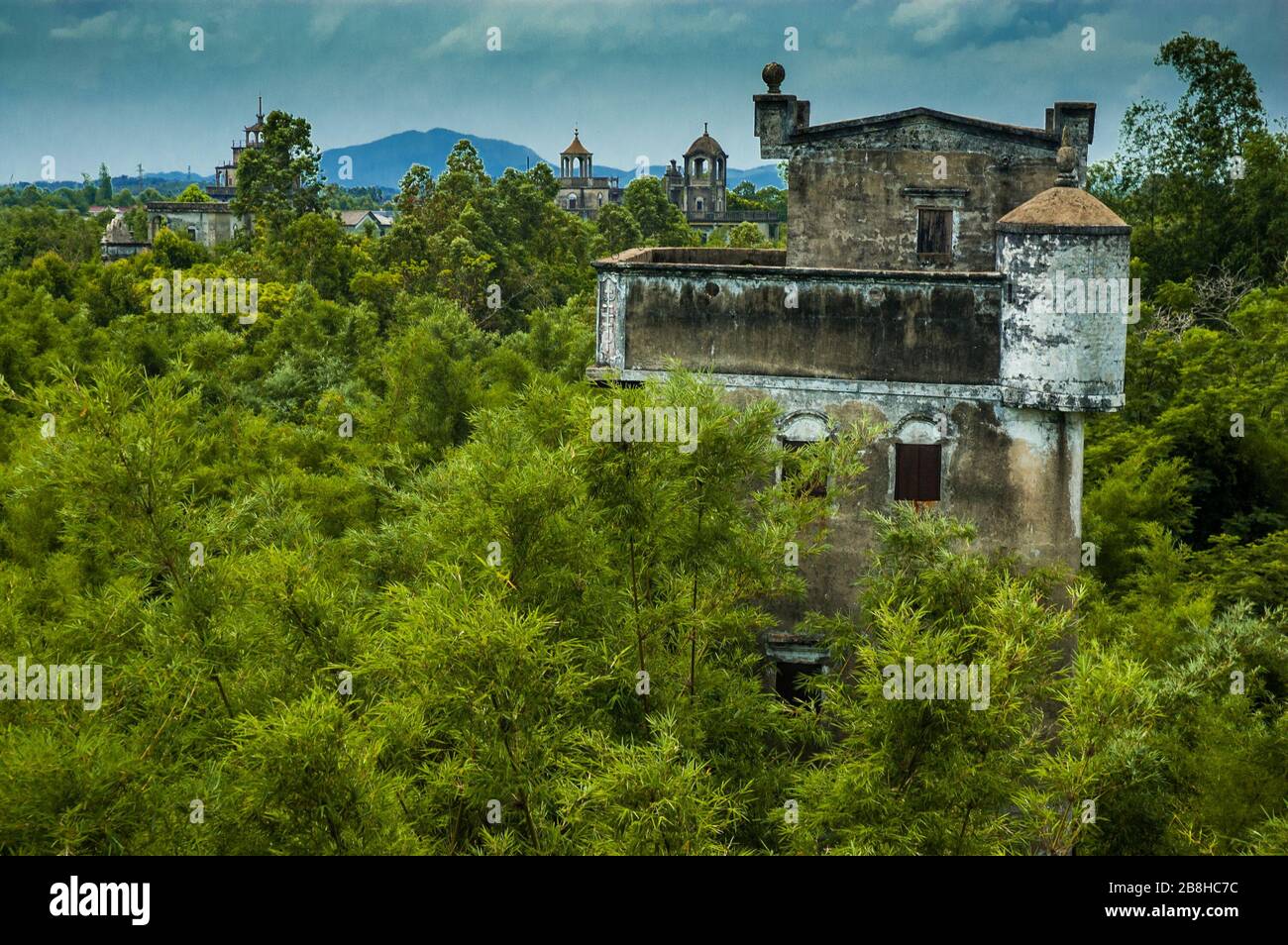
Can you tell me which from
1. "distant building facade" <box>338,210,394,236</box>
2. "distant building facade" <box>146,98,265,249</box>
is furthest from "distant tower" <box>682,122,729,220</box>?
"distant building facade" <box>146,98,265,249</box>

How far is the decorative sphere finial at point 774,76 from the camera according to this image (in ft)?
53.3

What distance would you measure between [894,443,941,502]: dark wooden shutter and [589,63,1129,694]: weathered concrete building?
13 mm

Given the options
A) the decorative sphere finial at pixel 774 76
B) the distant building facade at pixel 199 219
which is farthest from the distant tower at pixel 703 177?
the decorative sphere finial at pixel 774 76

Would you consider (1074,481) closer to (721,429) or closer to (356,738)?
(721,429)

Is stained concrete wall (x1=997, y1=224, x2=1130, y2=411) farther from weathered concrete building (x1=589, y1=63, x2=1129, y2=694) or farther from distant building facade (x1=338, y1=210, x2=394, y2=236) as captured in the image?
distant building facade (x1=338, y1=210, x2=394, y2=236)

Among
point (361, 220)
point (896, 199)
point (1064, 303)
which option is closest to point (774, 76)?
point (896, 199)

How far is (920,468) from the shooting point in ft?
43.8

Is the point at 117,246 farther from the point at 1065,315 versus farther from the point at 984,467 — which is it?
the point at 1065,315

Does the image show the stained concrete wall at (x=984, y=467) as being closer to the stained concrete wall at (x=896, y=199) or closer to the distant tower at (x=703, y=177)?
the stained concrete wall at (x=896, y=199)

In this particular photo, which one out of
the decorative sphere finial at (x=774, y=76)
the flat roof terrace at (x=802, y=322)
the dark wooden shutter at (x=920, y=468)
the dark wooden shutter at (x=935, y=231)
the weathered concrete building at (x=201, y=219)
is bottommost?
the dark wooden shutter at (x=920, y=468)

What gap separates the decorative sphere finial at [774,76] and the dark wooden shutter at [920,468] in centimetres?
522

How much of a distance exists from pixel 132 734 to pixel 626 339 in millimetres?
6148
